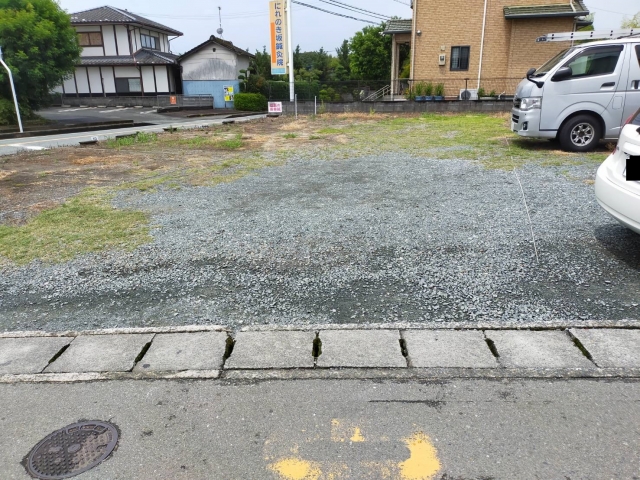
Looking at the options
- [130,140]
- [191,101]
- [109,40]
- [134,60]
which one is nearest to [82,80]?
[109,40]

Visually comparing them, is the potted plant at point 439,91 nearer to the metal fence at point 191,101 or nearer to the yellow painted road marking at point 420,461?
the metal fence at point 191,101

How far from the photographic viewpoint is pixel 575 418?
2145mm

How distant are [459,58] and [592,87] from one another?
50.0 ft

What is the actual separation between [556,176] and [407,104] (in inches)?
527

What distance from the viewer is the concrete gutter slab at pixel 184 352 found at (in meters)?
2.60

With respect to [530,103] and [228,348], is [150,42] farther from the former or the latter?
[228,348]

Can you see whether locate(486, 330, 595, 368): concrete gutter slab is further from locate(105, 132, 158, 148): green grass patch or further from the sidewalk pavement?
locate(105, 132, 158, 148): green grass patch

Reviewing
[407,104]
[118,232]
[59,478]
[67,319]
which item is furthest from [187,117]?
[59,478]

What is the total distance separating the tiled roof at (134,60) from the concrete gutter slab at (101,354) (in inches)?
1261

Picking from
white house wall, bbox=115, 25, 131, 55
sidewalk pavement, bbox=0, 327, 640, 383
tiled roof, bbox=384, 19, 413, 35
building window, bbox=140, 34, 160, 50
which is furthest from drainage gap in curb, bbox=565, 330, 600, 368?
building window, bbox=140, 34, 160, 50

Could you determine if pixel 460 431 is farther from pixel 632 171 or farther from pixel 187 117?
pixel 187 117

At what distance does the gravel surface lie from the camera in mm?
3172

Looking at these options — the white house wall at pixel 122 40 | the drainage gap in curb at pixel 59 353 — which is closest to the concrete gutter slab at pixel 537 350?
the drainage gap in curb at pixel 59 353

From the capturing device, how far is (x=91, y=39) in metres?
31.8
